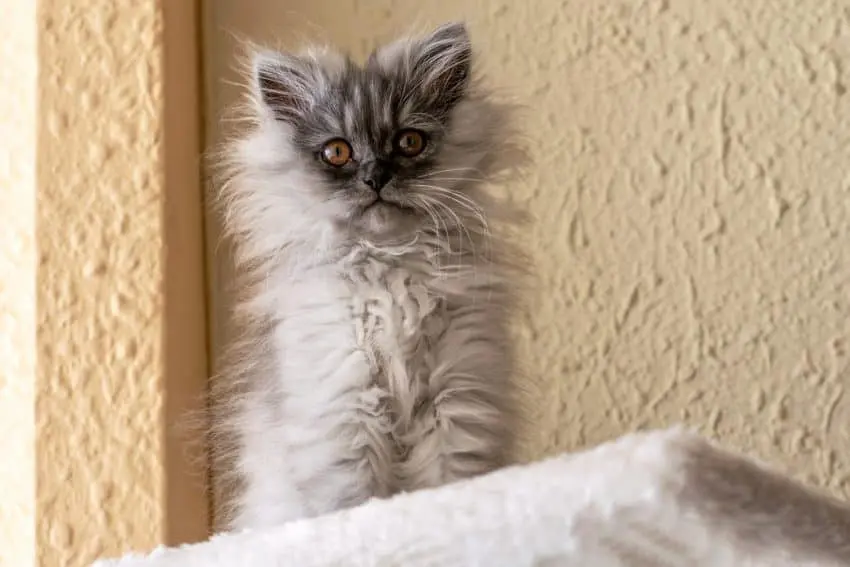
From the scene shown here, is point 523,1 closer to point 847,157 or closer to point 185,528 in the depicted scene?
point 847,157

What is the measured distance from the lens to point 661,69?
1127 millimetres

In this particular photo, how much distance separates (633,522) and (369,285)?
0.35m

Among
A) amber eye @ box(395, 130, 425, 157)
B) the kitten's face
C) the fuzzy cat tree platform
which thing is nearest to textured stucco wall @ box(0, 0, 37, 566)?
the kitten's face

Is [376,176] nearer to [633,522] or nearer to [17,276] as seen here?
[633,522]

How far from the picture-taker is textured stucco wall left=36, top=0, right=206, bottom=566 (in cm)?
86

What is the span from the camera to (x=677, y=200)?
1115 mm

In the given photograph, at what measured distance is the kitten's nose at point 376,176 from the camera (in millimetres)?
698

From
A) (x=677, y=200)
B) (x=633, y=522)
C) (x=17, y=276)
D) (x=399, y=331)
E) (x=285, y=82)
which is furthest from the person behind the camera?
(x=677, y=200)

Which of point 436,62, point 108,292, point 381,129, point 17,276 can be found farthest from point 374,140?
point 17,276

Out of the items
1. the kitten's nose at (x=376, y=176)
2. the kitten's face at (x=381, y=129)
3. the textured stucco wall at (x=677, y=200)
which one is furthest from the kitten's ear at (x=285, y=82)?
the textured stucco wall at (x=677, y=200)

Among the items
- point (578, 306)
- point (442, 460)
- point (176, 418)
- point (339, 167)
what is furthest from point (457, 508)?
point (578, 306)

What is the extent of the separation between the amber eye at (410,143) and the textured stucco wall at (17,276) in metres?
0.43

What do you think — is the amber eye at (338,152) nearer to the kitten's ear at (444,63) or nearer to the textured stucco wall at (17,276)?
the kitten's ear at (444,63)

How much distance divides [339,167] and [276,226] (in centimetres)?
9
